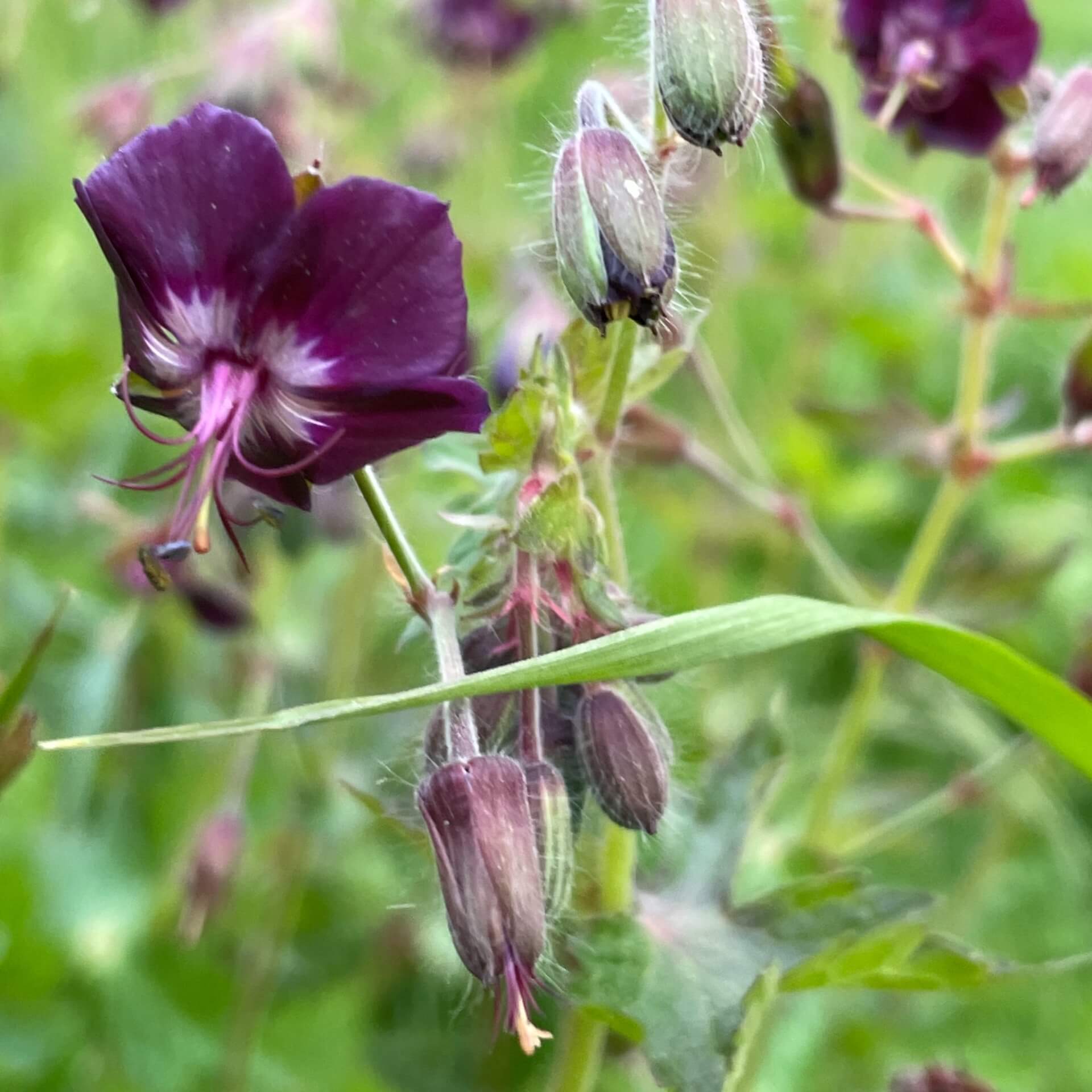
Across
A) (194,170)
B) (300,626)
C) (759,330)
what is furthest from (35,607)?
(759,330)

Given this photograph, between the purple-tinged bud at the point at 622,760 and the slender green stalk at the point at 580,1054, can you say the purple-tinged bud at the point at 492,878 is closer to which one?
the purple-tinged bud at the point at 622,760

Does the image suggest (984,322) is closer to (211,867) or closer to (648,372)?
(648,372)

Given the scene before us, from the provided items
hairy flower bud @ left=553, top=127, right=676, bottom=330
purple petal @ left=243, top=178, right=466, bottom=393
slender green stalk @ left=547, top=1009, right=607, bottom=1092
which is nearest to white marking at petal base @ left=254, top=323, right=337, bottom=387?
purple petal @ left=243, top=178, right=466, bottom=393

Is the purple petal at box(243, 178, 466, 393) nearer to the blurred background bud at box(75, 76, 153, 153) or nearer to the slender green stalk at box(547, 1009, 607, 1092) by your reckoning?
the slender green stalk at box(547, 1009, 607, 1092)

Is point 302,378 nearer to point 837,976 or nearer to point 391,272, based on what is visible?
point 391,272

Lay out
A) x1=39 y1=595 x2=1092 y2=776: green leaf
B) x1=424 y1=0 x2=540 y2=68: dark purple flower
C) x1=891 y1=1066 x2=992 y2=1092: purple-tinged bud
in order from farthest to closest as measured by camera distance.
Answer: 1. x1=424 y1=0 x2=540 y2=68: dark purple flower
2. x1=891 y1=1066 x2=992 y2=1092: purple-tinged bud
3. x1=39 y1=595 x2=1092 y2=776: green leaf

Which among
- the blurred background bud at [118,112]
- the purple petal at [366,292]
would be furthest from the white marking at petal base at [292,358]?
the blurred background bud at [118,112]

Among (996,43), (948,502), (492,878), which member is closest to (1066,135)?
(996,43)
